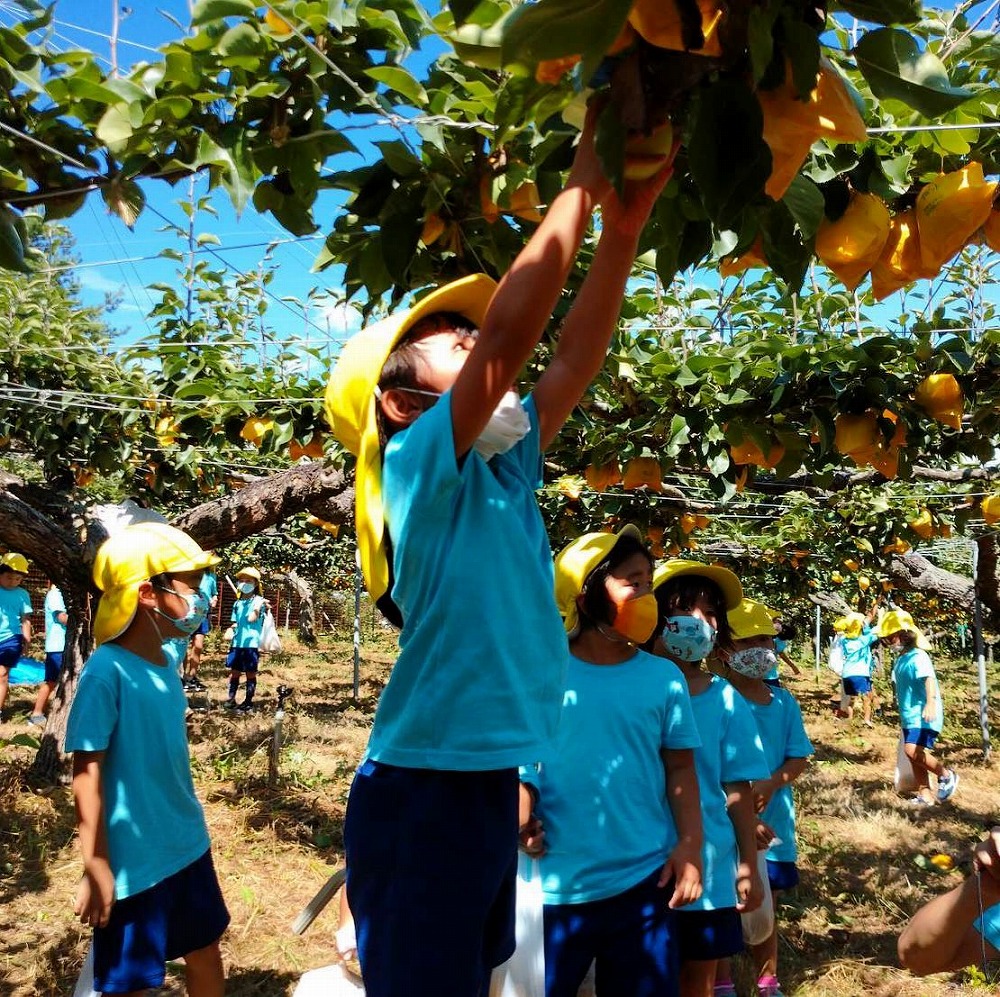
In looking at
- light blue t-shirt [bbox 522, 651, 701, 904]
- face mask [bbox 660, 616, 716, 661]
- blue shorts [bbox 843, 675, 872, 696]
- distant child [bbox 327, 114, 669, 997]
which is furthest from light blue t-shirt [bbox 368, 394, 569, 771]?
blue shorts [bbox 843, 675, 872, 696]

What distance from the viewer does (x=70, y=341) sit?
5.06m

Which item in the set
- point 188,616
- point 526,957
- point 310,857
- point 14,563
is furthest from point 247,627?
point 526,957

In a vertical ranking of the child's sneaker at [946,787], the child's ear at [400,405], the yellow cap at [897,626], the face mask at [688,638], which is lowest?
the child's sneaker at [946,787]

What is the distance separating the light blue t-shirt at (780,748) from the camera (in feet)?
10.4

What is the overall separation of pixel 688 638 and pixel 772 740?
87 cm

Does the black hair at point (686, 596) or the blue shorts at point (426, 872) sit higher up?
the black hair at point (686, 596)

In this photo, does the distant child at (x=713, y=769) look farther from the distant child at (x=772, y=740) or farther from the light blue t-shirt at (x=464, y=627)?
the light blue t-shirt at (x=464, y=627)

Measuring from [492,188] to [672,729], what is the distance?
1.34m

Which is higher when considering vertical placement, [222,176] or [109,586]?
[222,176]

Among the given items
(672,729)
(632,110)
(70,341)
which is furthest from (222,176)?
(70,341)

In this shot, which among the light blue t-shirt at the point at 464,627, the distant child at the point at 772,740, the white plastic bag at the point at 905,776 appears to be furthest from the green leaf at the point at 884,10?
the white plastic bag at the point at 905,776

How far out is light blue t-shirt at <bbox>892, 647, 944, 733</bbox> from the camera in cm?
664

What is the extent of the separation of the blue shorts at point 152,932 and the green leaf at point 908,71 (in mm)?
2163

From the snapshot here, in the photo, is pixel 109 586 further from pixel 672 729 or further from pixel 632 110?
pixel 632 110
